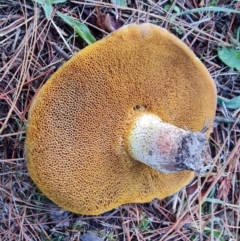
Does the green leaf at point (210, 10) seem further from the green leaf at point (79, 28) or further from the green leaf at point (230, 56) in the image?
the green leaf at point (79, 28)

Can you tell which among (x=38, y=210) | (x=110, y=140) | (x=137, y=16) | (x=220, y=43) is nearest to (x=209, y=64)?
(x=220, y=43)

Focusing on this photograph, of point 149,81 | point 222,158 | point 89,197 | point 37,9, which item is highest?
point 37,9

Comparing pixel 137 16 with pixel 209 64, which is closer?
pixel 137 16

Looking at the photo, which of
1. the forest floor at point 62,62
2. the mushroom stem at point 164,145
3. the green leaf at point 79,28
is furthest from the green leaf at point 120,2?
the mushroom stem at point 164,145

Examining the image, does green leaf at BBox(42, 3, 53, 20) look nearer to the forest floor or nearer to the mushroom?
the forest floor

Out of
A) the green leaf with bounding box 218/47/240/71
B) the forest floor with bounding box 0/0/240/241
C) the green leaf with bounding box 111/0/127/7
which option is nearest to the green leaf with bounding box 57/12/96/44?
the forest floor with bounding box 0/0/240/241

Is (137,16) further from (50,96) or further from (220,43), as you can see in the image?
(50,96)
